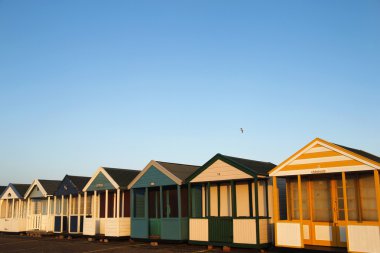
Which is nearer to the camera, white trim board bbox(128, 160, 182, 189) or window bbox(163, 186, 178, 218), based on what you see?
white trim board bbox(128, 160, 182, 189)

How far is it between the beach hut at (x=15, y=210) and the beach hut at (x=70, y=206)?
5602 millimetres

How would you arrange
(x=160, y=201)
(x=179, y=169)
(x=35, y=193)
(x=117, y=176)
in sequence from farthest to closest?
(x=35, y=193), (x=117, y=176), (x=179, y=169), (x=160, y=201)

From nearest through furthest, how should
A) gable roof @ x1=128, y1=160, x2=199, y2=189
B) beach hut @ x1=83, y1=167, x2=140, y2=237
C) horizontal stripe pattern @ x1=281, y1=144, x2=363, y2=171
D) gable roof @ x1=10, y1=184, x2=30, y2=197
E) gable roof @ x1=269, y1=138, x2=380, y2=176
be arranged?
gable roof @ x1=269, y1=138, x2=380, y2=176, horizontal stripe pattern @ x1=281, y1=144, x2=363, y2=171, gable roof @ x1=128, y1=160, x2=199, y2=189, beach hut @ x1=83, y1=167, x2=140, y2=237, gable roof @ x1=10, y1=184, x2=30, y2=197

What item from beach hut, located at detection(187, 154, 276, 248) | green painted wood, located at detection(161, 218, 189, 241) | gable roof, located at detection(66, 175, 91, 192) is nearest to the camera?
beach hut, located at detection(187, 154, 276, 248)

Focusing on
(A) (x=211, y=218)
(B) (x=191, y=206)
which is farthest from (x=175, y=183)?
(A) (x=211, y=218)

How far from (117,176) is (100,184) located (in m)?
1.38

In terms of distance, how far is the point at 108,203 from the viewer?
28.8 meters

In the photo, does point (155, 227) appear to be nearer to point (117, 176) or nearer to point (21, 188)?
point (117, 176)

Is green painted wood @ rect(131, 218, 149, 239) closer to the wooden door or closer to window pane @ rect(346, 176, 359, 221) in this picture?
the wooden door

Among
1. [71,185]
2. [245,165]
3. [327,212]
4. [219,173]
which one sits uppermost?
[245,165]

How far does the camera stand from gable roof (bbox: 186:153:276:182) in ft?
61.6

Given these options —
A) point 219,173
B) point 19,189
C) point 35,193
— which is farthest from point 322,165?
point 19,189

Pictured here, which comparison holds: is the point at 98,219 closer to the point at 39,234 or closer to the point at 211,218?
the point at 39,234

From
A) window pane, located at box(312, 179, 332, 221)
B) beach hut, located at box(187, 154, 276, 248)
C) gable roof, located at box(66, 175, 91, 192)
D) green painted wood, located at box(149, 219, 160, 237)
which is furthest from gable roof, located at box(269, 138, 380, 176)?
gable roof, located at box(66, 175, 91, 192)
